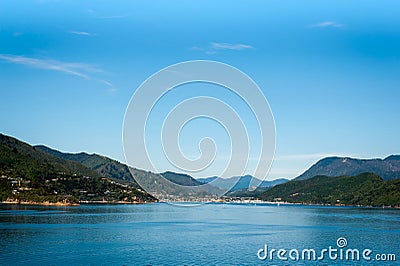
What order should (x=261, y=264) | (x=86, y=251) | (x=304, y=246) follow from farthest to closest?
(x=304, y=246) → (x=86, y=251) → (x=261, y=264)

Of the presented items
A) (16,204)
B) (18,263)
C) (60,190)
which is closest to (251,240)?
(18,263)

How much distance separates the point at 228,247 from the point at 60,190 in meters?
145

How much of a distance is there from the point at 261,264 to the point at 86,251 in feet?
70.8

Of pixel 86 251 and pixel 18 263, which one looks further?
pixel 86 251

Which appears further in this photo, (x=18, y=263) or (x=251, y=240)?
(x=251, y=240)

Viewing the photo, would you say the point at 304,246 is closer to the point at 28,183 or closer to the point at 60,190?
the point at 28,183

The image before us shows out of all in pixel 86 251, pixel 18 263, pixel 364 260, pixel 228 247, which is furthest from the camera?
pixel 228 247

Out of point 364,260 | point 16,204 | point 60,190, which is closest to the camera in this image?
point 364,260

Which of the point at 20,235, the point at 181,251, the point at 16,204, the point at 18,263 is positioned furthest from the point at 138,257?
the point at 16,204

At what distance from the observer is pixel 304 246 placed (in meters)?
70.6

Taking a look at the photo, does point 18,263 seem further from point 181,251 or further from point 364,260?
point 364,260

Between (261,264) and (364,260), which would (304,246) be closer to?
(364,260)

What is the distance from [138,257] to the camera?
184ft

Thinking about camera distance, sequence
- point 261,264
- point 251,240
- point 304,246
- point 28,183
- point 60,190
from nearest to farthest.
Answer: point 261,264
point 304,246
point 251,240
point 28,183
point 60,190
